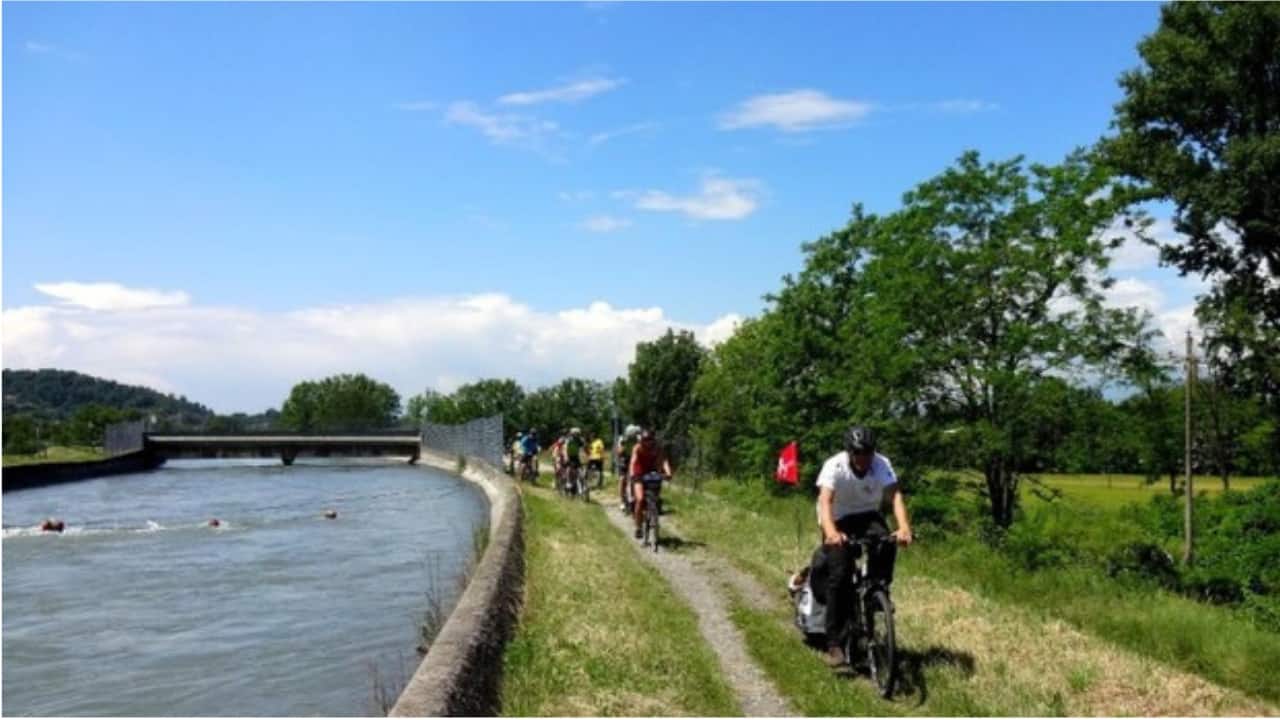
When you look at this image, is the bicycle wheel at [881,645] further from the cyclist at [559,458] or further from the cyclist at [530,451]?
the cyclist at [530,451]

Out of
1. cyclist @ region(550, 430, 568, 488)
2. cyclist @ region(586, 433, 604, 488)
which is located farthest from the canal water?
cyclist @ region(586, 433, 604, 488)

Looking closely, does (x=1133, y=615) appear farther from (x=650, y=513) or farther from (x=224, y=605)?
(x=224, y=605)

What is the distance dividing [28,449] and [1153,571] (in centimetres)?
8883

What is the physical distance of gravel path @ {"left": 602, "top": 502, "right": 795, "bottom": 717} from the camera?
861 cm

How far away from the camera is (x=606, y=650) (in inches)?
392

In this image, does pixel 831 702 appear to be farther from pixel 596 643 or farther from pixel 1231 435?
pixel 1231 435

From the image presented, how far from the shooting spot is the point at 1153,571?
20938 mm

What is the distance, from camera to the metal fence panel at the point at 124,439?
89125mm

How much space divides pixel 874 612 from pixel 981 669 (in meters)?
0.97

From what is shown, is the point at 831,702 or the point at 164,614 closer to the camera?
the point at 831,702

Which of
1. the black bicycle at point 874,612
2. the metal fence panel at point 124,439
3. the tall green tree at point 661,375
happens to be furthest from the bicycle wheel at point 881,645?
the metal fence panel at point 124,439

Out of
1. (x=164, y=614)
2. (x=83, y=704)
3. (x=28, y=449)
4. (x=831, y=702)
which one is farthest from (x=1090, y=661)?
(x=28, y=449)

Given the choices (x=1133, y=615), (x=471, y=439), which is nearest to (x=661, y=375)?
(x=471, y=439)

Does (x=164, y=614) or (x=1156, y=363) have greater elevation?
(x=1156, y=363)
